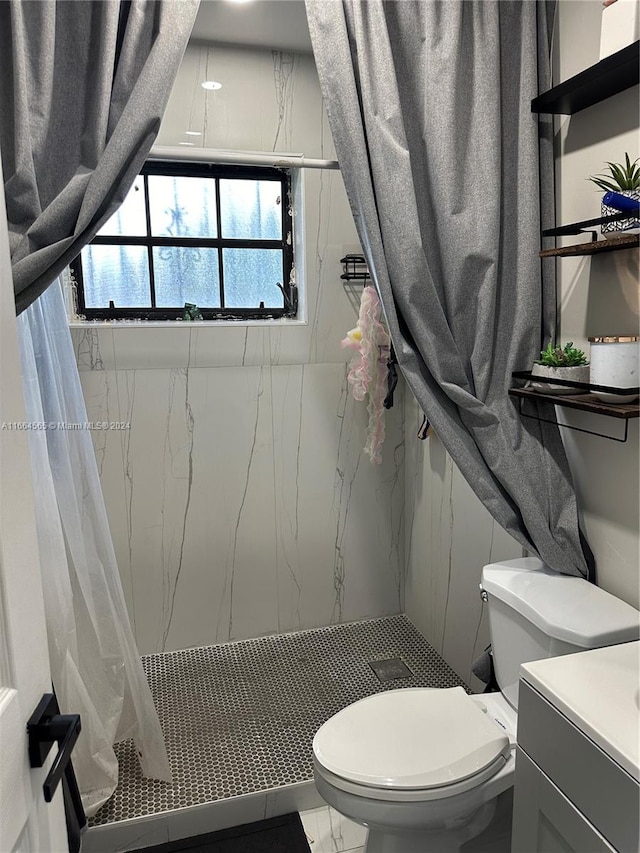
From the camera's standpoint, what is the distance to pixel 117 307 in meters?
2.43

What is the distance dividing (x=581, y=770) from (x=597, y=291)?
1.06m

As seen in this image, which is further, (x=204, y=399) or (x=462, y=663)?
(x=204, y=399)

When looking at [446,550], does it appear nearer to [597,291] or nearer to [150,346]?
[597,291]

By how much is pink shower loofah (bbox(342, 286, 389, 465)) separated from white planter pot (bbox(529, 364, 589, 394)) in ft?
2.92

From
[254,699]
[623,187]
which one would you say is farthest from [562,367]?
[254,699]

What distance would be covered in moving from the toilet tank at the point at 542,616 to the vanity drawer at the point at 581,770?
25 cm

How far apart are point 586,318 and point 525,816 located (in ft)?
3.73

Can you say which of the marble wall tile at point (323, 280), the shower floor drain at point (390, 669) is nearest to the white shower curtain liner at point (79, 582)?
the shower floor drain at point (390, 669)

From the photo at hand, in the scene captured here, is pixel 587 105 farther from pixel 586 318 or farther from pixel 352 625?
pixel 352 625

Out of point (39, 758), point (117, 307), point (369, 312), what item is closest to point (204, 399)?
point (117, 307)

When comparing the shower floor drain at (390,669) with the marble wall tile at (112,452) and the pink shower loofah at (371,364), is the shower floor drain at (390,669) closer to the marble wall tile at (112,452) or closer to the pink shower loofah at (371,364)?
the pink shower loofah at (371,364)

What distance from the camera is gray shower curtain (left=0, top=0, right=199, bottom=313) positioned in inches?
45.8

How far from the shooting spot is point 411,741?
142cm

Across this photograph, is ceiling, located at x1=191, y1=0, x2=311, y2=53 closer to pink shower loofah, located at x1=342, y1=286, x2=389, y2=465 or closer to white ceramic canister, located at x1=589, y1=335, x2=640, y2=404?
pink shower loofah, located at x1=342, y1=286, x2=389, y2=465
